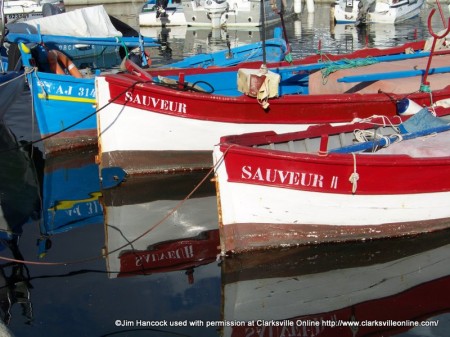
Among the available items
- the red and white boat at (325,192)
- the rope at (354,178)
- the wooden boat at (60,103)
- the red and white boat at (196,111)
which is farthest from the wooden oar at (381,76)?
the wooden boat at (60,103)

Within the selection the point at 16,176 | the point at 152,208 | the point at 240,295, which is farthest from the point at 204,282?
the point at 16,176

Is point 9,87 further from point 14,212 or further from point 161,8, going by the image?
point 161,8

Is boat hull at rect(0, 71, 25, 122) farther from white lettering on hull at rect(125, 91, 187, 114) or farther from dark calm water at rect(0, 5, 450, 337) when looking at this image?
white lettering on hull at rect(125, 91, 187, 114)

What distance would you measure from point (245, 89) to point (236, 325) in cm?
465

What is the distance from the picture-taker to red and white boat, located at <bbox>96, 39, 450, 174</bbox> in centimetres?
1048

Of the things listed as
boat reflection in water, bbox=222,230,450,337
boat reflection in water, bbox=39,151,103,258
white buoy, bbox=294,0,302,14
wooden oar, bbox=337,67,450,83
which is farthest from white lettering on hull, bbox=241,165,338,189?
white buoy, bbox=294,0,302,14

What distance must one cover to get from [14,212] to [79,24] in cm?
941

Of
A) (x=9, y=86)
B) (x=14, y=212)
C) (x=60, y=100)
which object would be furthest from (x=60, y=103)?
(x=14, y=212)

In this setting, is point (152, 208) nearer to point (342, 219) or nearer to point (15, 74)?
point (342, 219)

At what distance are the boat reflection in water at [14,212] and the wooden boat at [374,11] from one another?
22691 millimetres

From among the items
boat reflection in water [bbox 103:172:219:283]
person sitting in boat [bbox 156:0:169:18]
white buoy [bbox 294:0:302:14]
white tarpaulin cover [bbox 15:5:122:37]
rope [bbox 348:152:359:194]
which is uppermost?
white tarpaulin cover [bbox 15:5:122:37]

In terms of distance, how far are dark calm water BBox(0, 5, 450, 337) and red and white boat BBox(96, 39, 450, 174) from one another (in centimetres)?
76

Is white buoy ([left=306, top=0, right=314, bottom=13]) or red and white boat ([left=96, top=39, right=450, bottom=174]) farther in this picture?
white buoy ([left=306, top=0, right=314, bottom=13])

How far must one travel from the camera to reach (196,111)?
1062 cm
